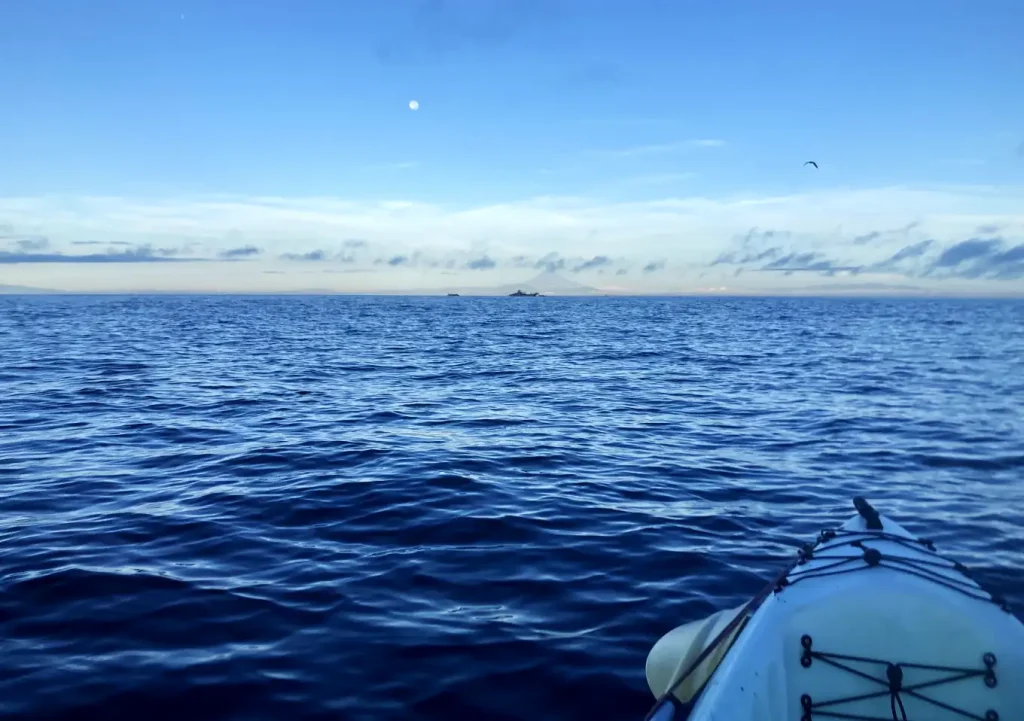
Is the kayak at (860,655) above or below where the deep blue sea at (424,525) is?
above

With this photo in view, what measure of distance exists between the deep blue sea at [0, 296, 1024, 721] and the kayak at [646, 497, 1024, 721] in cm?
127

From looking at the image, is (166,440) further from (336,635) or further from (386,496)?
(336,635)

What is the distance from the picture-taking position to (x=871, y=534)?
23.8 ft

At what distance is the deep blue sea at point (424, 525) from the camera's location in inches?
261

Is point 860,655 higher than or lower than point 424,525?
higher

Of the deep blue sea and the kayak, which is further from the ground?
the kayak

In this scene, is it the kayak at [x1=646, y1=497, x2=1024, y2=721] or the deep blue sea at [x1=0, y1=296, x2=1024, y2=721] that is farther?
the deep blue sea at [x1=0, y1=296, x2=1024, y2=721]

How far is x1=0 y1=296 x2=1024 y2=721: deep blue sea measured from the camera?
6.62m

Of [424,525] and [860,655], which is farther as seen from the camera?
[424,525]

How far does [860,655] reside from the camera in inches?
225

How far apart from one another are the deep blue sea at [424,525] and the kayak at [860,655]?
1.27 metres

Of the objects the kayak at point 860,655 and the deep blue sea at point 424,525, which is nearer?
the kayak at point 860,655

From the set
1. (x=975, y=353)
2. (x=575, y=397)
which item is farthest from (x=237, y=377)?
(x=975, y=353)

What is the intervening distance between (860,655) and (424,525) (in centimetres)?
655
